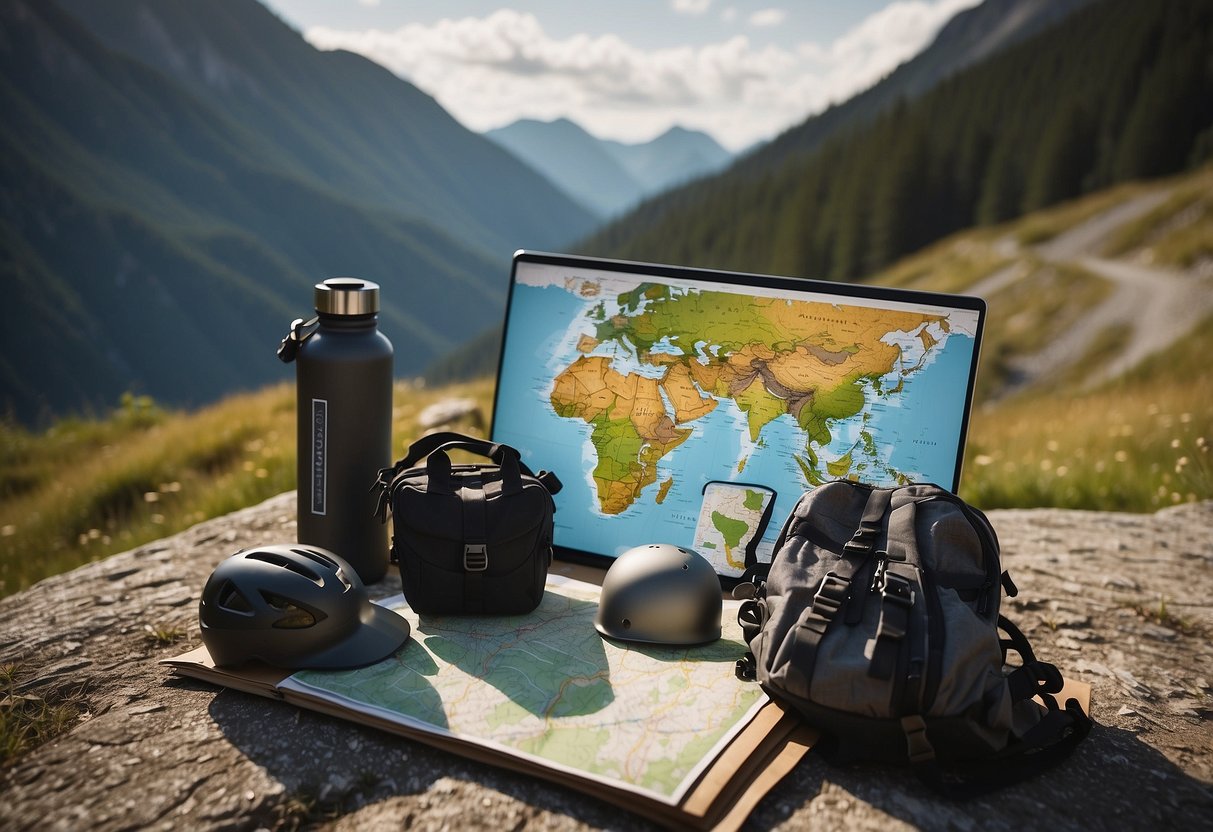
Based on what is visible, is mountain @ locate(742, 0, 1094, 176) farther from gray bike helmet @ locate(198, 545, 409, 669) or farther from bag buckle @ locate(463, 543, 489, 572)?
gray bike helmet @ locate(198, 545, 409, 669)

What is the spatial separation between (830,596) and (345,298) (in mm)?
2234

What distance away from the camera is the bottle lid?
3.48m

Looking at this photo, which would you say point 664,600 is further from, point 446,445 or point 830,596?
point 446,445

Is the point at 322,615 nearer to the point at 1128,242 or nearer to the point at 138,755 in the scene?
the point at 138,755

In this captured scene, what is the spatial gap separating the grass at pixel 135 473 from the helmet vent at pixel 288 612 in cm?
309

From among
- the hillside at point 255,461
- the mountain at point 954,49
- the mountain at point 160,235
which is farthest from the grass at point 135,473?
the mountain at point 954,49

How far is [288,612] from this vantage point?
9.50 feet

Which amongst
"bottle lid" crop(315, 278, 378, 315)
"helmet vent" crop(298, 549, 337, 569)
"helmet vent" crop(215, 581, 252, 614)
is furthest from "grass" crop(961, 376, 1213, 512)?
"helmet vent" crop(215, 581, 252, 614)

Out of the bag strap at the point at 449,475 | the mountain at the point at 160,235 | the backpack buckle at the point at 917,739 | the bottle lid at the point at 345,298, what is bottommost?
the mountain at the point at 160,235

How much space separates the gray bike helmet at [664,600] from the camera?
3248mm

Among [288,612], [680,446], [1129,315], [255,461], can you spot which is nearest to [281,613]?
[288,612]

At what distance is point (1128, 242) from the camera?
38.0 m

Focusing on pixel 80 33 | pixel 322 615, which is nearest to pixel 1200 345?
pixel 322 615

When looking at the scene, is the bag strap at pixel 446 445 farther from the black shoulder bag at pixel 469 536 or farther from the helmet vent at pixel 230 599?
the helmet vent at pixel 230 599
